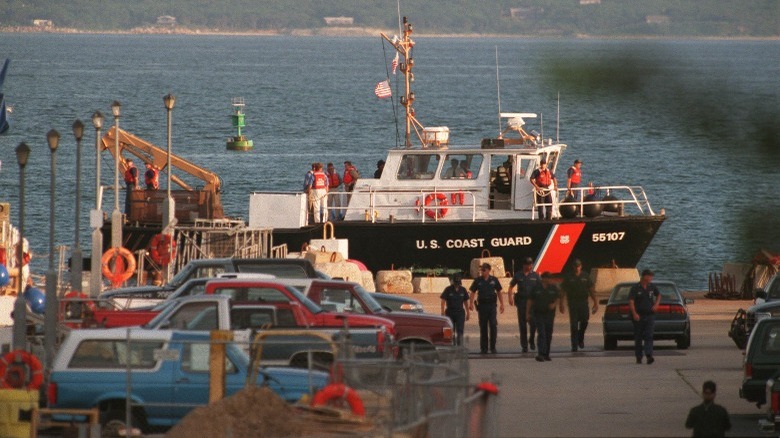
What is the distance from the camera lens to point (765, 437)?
509 inches

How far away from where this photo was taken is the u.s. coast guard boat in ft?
→ 99.8

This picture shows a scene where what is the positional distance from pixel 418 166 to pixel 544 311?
11.9m

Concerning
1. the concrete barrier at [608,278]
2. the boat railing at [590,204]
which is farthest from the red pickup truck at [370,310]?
the boat railing at [590,204]

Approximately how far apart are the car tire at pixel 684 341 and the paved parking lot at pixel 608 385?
5.5 inches

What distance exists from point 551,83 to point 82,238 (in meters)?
42.7

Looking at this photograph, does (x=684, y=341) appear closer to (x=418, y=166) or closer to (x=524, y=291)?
(x=524, y=291)

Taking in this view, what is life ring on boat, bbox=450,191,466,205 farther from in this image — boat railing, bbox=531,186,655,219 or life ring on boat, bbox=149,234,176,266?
life ring on boat, bbox=149,234,176,266

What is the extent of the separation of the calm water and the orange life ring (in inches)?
110

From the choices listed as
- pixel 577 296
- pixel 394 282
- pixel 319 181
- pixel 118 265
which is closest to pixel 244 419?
pixel 577 296

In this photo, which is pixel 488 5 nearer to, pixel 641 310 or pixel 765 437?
pixel 765 437

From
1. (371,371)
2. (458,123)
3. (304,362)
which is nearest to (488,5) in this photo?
(371,371)

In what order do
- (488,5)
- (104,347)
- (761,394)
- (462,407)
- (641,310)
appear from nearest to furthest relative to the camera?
(488,5) < (462,407) < (104,347) < (761,394) < (641,310)

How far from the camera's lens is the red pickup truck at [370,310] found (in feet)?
58.2

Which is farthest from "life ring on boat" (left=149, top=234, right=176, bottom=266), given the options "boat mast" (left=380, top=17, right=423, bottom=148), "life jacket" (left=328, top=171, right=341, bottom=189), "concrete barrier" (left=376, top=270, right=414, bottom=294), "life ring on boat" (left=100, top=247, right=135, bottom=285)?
"boat mast" (left=380, top=17, right=423, bottom=148)
